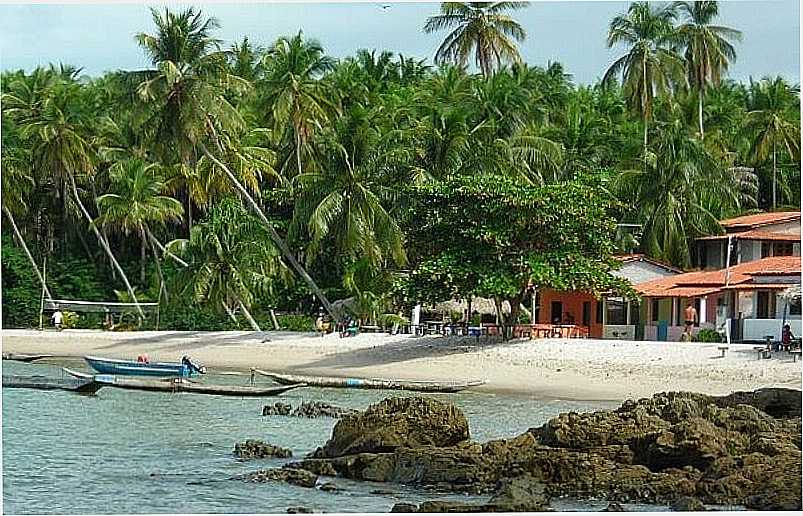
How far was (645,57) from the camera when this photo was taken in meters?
36.4

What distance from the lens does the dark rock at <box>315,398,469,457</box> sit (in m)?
12.2

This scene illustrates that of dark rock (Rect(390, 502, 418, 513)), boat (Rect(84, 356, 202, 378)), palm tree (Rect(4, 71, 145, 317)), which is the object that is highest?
palm tree (Rect(4, 71, 145, 317))

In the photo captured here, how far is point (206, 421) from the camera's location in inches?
687

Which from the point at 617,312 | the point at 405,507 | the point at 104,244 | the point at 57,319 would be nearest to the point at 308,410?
the point at 405,507

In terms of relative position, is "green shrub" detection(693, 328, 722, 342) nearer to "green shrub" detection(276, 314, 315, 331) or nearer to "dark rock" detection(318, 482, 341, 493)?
"green shrub" detection(276, 314, 315, 331)

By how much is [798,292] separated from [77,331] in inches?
729

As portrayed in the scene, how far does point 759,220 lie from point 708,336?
7465 mm

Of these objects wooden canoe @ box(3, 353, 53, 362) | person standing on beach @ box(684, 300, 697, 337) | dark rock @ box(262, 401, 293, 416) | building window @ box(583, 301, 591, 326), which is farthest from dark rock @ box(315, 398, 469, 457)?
building window @ box(583, 301, 591, 326)

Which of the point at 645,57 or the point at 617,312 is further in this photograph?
the point at 645,57

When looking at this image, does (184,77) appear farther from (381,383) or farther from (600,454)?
(600,454)

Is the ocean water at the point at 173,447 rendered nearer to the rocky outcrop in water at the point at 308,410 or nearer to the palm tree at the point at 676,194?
the rocky outcrop in water at the point at 308,410

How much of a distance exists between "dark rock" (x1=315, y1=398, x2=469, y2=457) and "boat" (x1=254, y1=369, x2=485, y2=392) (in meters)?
7.76

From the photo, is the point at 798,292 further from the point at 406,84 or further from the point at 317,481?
the point at 406,84

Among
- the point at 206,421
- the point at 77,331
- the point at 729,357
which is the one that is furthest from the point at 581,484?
the point at 77,331
